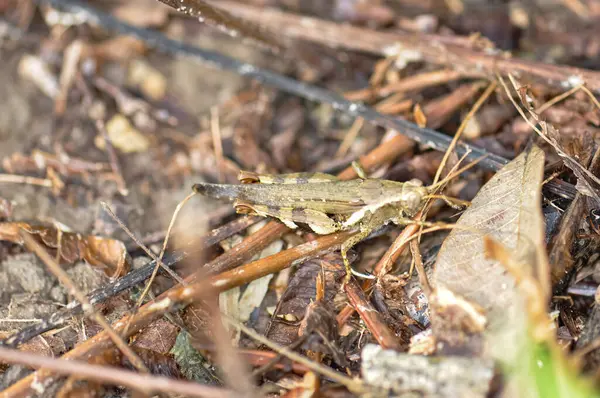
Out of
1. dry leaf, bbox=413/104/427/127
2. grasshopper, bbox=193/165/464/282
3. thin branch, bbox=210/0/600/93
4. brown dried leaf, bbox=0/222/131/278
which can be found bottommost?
brown dried leaf, bbox=0/222/131/278

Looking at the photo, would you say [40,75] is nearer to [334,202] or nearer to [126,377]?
[334,202]

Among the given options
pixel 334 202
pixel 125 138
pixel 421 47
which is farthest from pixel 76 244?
pixel 421 47

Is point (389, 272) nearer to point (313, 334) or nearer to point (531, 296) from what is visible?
point (313, 334)

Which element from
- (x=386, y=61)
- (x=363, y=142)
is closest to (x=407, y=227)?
(x=363, y=142)

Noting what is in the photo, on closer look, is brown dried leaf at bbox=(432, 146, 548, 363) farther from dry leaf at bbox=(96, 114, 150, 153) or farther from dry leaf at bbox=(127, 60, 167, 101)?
dry leaf at bbox=(127, 60, 167, 101)

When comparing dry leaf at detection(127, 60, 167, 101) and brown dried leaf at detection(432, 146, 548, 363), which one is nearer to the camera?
brown dried leaf at detection(432, 146, 548, 363)

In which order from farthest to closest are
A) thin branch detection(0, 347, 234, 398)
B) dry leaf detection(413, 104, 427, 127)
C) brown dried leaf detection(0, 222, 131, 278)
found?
dry leaf detection(413, 104, 427, 127) → brown dried leaf detection(0, 222, 131, 278) → thin branch detection(0, 347, 234, 398)

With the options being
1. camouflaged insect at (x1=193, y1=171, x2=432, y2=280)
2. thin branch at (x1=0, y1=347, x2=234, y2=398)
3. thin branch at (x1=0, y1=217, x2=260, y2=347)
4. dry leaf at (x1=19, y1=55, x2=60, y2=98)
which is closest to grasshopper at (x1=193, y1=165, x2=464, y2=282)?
camouflaged insect at (x1=193, y1=171, x2=432, y2=280)
